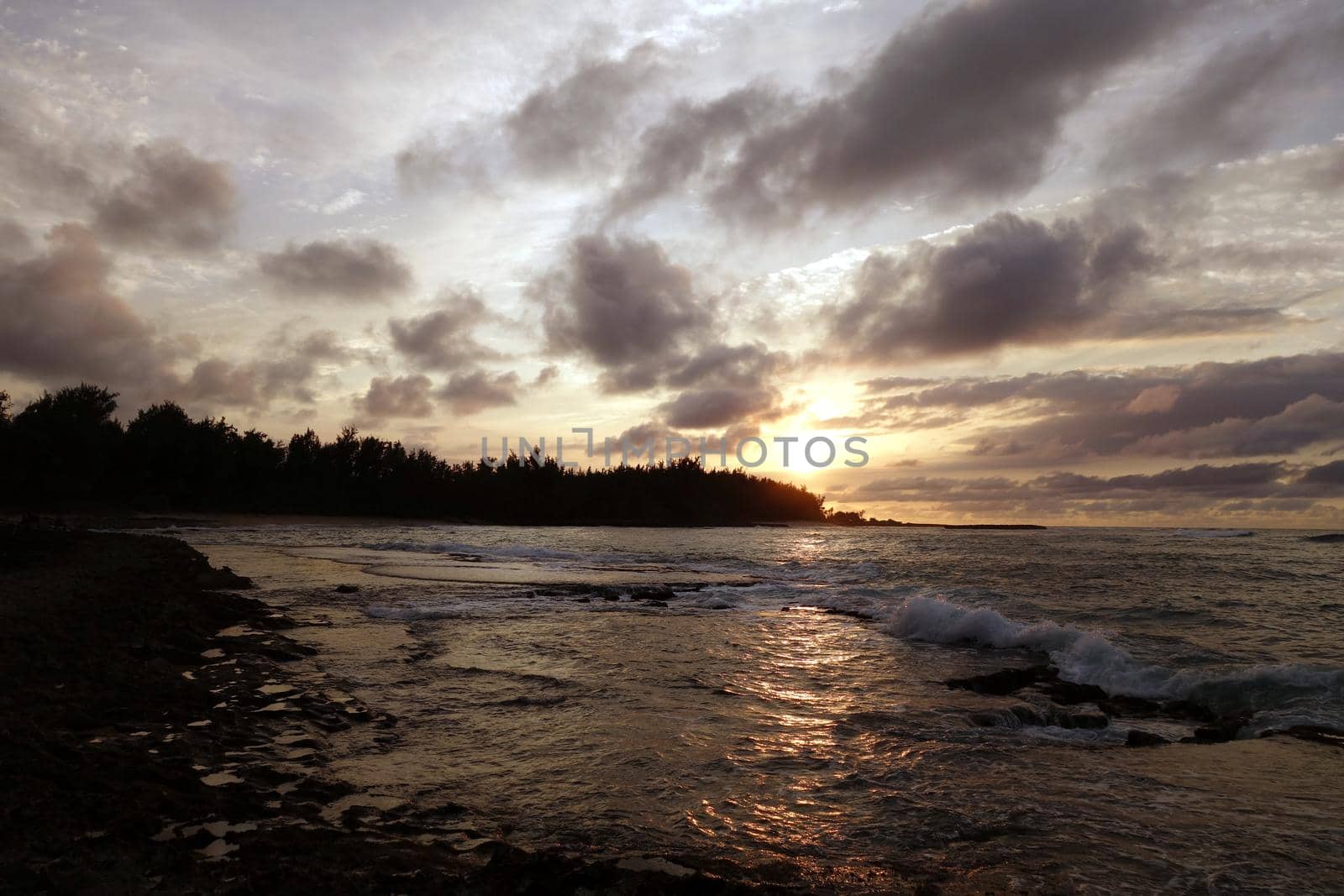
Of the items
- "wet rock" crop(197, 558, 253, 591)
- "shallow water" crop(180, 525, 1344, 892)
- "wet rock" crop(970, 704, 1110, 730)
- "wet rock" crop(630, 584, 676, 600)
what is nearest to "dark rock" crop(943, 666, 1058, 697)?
"shallow water" crop(180, 525, 1344, 892)

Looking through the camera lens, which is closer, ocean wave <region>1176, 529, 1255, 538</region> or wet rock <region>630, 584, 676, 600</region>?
wet rock <region>630, 584, 676, 600</region>

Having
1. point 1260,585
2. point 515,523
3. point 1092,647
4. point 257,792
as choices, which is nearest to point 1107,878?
point 257,792

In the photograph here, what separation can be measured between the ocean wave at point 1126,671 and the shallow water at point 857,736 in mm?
61

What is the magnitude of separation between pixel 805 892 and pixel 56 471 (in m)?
87.3

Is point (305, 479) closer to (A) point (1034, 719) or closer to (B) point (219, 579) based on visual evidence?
(B) point (219, 579)

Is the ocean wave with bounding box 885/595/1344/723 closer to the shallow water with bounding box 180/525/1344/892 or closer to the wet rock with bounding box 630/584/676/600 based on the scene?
the shallow water with bounding box 180/525/1344/892

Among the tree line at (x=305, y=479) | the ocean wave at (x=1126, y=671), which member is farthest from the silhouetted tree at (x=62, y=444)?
the ocean wave at (x=1126, y=671)

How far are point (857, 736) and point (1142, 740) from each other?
3.75 metres

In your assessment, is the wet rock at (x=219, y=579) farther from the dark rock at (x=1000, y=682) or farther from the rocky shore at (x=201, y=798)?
the dark rock at (x=1000, y=682)

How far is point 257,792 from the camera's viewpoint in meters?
6.18

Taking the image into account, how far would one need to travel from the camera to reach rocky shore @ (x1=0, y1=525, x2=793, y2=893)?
15.1ft

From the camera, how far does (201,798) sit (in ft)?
18.9

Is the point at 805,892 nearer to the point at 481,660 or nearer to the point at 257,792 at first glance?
the point at 257,792

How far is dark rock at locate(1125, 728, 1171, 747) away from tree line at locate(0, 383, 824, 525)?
282ft
